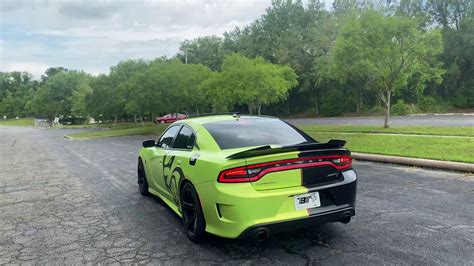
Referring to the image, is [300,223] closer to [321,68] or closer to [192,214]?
[192,214]

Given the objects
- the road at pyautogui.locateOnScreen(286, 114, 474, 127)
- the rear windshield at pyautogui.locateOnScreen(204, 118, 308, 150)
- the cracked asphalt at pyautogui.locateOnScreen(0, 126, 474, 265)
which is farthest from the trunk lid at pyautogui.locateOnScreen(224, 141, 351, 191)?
the road at pyautogui.locateOnScreen(286, 114, 474, 127)

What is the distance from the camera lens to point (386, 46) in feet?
53.4

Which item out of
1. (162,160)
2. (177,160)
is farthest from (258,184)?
(162,160)

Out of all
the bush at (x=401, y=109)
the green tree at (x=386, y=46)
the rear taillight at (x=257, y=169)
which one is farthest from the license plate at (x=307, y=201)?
the bush at (x=401, y=109)

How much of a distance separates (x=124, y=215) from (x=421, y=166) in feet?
21.8

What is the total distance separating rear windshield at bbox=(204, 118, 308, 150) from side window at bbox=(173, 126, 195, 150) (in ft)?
0.88

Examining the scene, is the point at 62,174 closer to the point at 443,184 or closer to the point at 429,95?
the point at 443,184

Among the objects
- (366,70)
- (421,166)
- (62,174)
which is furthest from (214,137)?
(366,70)

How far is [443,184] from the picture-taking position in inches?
268

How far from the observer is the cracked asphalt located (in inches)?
155

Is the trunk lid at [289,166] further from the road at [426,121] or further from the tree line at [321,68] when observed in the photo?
the road at [426,121]

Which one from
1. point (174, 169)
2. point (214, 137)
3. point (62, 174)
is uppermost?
point (214, 137)

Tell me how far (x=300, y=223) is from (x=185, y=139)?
6.86 ft

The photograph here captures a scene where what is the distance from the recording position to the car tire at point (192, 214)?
427cm
